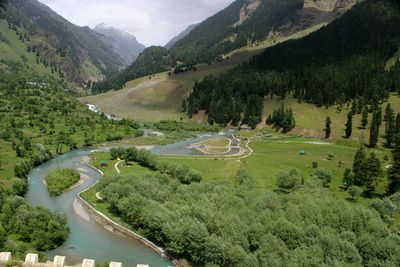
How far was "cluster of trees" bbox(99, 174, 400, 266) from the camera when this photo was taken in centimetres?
5262

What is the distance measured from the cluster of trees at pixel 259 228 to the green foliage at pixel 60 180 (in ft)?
86.0

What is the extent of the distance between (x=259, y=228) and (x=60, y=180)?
64.1 metres

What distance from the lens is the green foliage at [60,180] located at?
332ft

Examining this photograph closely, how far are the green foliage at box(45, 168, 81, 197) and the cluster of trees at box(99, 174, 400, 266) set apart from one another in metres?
26.2

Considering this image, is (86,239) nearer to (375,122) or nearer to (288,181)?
(288,181)

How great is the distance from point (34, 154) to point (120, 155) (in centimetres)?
2705

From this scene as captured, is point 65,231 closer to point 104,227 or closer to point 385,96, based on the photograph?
point 104,227

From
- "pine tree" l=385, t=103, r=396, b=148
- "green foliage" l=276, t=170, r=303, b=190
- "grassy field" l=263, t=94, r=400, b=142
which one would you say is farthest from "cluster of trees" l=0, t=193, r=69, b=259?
"grassy field" l=263, t=94, r=400, b=142

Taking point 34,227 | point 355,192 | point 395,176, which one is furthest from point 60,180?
point 395,176

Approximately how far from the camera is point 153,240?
7162 centimetres

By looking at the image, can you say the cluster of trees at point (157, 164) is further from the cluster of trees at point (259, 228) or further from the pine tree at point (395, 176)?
the pine tree at point (395, 176)

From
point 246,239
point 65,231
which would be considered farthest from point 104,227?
point 246,239

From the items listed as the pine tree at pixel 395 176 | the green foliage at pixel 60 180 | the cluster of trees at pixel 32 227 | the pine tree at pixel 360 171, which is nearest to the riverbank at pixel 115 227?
the green foliage at pixel 60 180

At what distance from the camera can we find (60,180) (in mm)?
107062
